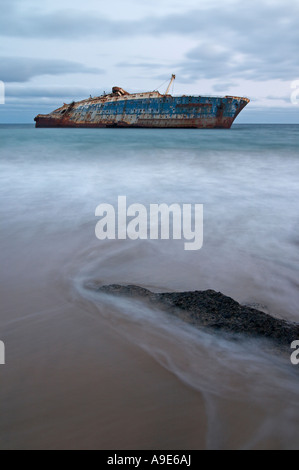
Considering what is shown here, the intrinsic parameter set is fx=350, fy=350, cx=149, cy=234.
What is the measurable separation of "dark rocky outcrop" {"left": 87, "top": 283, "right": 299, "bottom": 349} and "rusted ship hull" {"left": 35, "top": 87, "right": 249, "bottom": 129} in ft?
128

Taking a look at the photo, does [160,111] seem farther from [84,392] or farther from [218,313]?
[84,392]

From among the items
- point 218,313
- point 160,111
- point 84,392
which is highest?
point 160,111

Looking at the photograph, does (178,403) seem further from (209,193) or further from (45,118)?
(45,118)

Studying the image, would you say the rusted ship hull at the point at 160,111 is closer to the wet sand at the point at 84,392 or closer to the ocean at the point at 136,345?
the ocean at the point at 136,345

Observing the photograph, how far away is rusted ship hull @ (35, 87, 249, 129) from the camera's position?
128 ft

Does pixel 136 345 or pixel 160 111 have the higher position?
pixel 160 111

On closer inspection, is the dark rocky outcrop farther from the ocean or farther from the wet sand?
the wet sand

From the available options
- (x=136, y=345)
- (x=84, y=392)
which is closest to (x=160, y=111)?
(x=136, y=345)

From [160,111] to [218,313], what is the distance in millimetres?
40768

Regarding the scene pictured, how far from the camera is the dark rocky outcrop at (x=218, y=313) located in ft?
7.02

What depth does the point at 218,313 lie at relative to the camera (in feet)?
7.72

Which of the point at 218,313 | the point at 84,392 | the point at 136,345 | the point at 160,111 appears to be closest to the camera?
the point at 84,392
